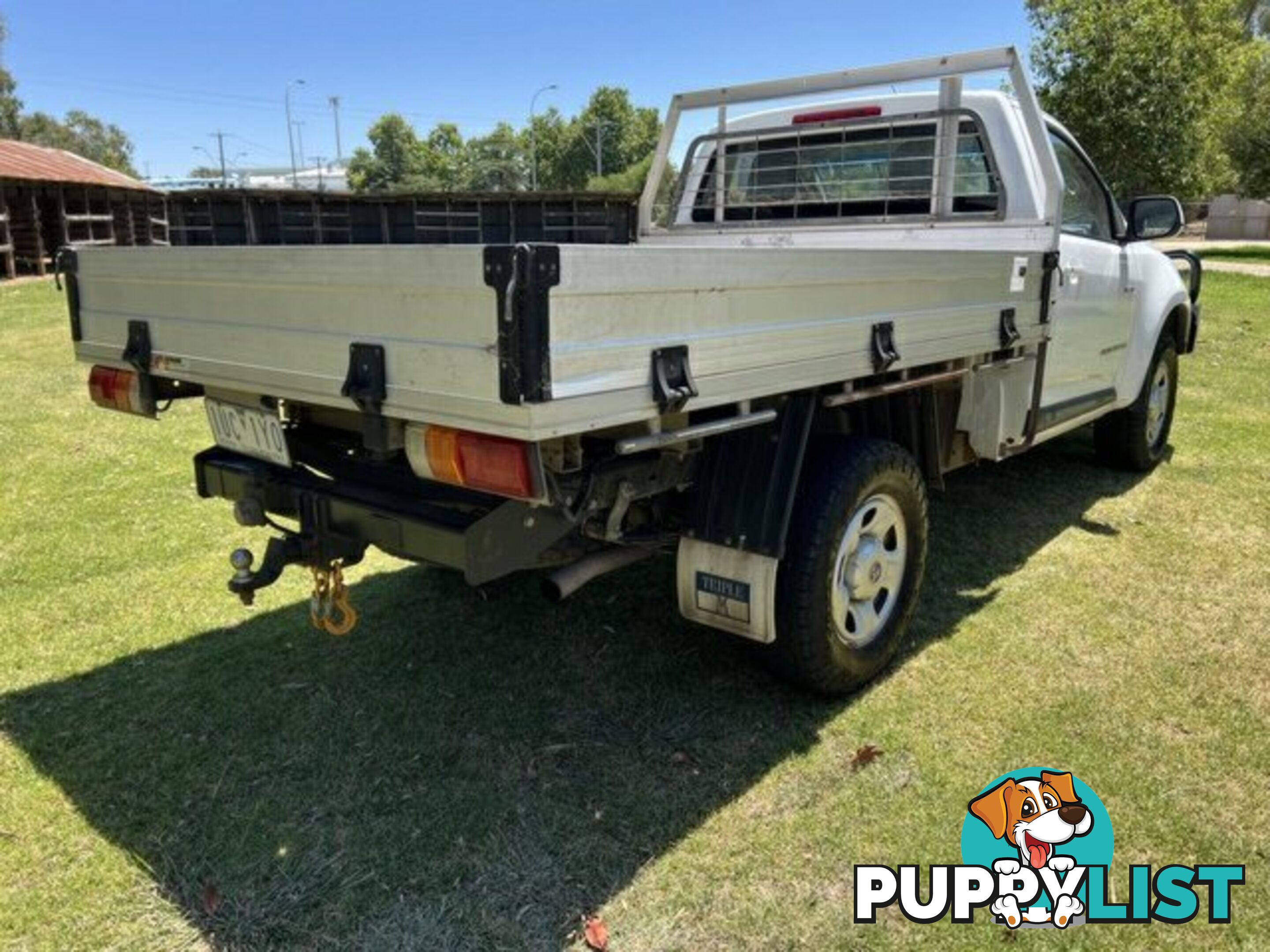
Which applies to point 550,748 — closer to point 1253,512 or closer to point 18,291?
point 1253,512

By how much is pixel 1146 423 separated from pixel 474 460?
4.99m

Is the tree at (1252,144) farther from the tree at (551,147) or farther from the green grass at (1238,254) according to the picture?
the tree at (551,147)

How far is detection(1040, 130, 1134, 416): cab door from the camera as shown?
4.35m

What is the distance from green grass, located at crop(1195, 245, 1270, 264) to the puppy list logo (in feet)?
80.8

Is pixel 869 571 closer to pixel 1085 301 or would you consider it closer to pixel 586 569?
pixel 586 569

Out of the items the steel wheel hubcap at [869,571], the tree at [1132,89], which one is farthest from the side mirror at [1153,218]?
the tree at [1132,89]

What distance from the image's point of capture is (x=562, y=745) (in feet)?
10.1

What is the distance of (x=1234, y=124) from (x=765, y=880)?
3460 centimetres

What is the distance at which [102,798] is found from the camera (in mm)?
2803

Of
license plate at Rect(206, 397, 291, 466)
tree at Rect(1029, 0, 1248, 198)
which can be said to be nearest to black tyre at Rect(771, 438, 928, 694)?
license plate at Rect(206, 397, 291, 466)

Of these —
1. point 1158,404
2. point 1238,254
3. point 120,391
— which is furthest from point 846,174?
point 1238,254

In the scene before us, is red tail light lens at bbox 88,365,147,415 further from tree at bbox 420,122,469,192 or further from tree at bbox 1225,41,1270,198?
tree at bbox 420,122,469,192

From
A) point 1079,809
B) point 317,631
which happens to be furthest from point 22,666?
point 1079,809


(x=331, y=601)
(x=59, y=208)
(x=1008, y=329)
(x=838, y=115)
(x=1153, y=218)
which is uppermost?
(x=59, y=208)
